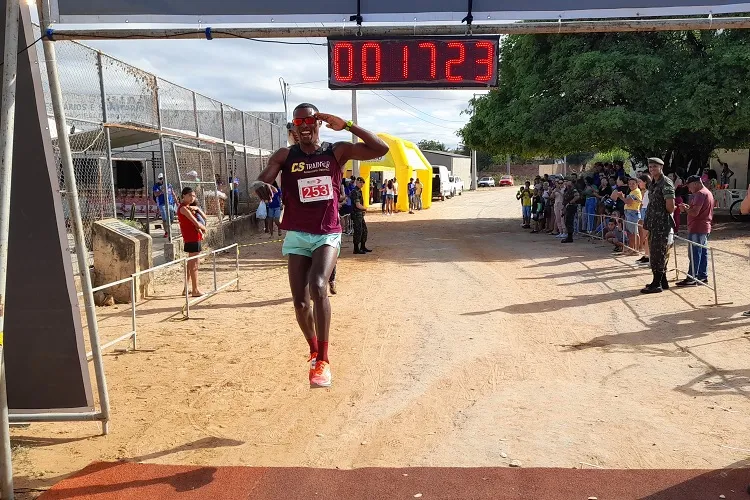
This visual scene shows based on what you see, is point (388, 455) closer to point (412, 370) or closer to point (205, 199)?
point (412, 370)

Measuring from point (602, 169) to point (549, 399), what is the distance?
17.7 metres

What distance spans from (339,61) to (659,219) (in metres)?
6.73

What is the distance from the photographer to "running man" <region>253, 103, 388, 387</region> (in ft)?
17.2

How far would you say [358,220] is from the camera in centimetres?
1698

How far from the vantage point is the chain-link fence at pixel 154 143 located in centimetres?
1184

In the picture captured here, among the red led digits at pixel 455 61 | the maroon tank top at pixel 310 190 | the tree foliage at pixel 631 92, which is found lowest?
the maroon tank top at pixel 310 190

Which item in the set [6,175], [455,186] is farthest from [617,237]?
[455,186]

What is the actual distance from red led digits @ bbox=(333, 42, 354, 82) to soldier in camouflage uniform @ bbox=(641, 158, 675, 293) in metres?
6.18

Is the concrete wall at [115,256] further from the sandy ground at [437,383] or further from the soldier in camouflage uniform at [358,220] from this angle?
the soldier in camouflage uniform at [358,220]

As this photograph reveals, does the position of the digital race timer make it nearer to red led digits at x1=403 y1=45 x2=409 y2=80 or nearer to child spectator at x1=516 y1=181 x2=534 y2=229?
red led digits at x1=403 y1=45 x2=409 y2=80

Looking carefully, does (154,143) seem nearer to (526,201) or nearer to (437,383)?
(526,201)

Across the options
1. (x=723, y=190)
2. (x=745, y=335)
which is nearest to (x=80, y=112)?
(x=745, y=335)

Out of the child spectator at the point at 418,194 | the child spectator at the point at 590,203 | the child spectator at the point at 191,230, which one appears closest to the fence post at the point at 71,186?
the child spectator at the point at 191,230

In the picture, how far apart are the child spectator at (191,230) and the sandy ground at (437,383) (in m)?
0.50
